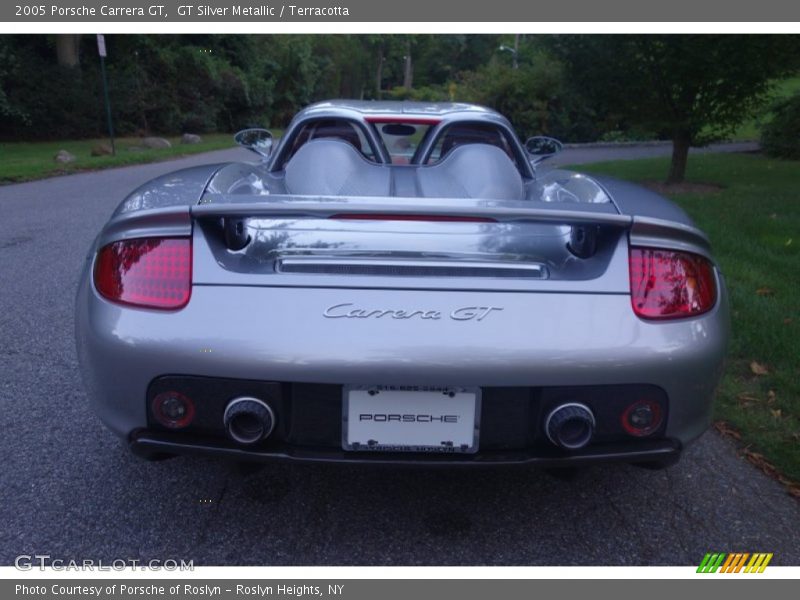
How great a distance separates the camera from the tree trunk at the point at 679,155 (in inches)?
413

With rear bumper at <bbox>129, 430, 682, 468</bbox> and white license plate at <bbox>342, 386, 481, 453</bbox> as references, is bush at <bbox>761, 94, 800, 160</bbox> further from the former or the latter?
white license plate at <bbox>342, 386, 481, 453</bbox>

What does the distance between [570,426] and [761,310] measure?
116 inches

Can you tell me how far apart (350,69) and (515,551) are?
52218 millimetres

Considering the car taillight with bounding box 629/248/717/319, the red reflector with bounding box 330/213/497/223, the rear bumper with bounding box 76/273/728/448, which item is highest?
the red reflector with bounding box 330/213/497/223

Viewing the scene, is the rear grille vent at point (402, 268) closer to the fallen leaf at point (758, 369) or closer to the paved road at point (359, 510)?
the paved road at point (359, 510)

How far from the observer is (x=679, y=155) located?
10.7 m

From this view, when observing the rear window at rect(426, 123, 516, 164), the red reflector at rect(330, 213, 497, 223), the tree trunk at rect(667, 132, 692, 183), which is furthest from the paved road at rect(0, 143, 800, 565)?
the tree trunk at rect(667, 132, 692, 183)

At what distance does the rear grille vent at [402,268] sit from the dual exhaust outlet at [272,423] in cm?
→ 37

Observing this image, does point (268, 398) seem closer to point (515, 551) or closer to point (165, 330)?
point (165, 330)

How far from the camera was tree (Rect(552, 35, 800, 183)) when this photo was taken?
8.74 metres

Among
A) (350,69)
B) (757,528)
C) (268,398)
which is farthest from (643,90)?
(350,69)

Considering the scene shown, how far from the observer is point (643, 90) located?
33.3ft

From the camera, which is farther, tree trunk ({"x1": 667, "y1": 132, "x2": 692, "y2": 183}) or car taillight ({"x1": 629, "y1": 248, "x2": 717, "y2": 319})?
tree trunk ({"x1": 667, "y1": 132, "x2": 692, "y2": 183})

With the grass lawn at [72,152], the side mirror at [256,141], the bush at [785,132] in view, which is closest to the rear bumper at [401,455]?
the side mirror at [256,141]
